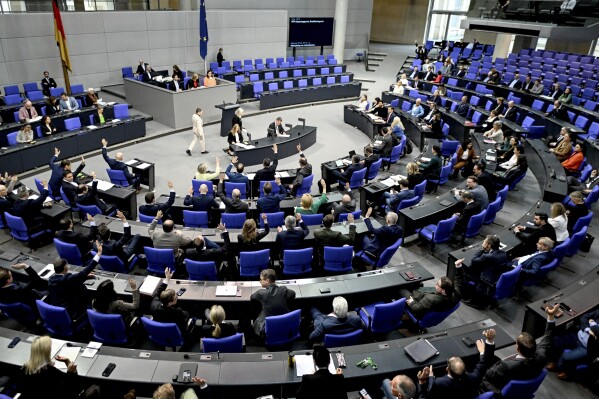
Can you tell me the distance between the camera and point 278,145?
13711mm

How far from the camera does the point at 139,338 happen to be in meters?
6.35

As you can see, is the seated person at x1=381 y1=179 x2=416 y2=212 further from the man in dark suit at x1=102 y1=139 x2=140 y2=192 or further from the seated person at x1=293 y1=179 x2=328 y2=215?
the man in dark suit at x1=102 y1=139 x2=140 y2=192

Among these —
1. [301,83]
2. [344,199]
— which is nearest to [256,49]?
[301,83]

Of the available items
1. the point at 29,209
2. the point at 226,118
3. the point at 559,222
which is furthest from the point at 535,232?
the point at 226,118

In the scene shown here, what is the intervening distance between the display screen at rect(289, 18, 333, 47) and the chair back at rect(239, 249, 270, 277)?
20666mm

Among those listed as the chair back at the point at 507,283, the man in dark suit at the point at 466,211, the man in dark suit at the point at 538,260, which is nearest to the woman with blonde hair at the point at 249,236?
the chair back at the point at 507,283

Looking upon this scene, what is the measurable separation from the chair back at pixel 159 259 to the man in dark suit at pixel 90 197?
102 inches

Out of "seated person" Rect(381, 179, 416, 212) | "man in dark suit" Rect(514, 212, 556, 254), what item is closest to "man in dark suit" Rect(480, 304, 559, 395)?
"man in dark suit" Rect(514, 212, 556, 254)

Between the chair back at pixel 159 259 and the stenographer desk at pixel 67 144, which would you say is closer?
the chair back at pixel 159 259

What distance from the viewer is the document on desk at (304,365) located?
4.96 m

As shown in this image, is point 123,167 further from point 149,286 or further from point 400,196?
point 400,196

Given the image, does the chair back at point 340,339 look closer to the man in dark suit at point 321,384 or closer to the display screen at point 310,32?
the man in dark suit at point 321,384

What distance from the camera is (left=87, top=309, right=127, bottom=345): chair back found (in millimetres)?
5594

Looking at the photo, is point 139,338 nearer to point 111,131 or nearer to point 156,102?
point 111,131
